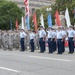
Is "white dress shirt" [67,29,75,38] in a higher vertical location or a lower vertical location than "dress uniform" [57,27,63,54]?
Answer: higher

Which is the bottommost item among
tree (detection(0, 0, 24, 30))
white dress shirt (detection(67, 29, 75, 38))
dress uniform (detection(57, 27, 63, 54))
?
dress uniform (detection(57, 27, 63, 54))

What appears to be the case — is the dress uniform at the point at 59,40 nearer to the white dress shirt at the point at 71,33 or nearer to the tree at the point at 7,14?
the white dress shirt at the point at 71,33

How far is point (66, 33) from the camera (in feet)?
66.8

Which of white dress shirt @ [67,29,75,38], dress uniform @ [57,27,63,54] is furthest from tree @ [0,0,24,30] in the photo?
white dress shirt @ [67,29,75,38]

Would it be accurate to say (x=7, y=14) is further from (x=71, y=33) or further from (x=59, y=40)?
(x=71, y=33)

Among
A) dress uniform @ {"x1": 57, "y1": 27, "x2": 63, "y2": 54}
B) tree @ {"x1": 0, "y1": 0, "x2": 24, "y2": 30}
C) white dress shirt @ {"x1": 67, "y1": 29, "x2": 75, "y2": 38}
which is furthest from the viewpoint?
tree @ {"x1": 0, "y1": 0, "x2": 24, "y2": 30}

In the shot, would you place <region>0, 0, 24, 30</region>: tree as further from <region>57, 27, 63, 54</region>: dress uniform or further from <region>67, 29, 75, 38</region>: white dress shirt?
<region>67, 29, 75, 38</region>: white dress shirt

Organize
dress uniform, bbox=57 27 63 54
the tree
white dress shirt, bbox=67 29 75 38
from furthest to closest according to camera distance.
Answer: the tree
dress uniform, bbox=57 27 63 54
white dress shirt, bbox=67 29 75 38

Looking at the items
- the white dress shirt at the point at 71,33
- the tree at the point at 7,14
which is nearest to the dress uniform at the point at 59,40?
the white dress shirt at the point at 71,33

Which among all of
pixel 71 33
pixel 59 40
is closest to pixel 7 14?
pixel 59 40

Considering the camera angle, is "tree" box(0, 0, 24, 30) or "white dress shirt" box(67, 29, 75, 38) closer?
"white dress shirt" box(67, 29, 75, 38)

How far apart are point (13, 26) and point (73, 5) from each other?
74.4ft

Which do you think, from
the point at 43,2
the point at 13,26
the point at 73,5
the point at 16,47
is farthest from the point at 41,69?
the point at 43,2

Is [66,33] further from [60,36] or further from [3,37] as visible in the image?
[3,37]
